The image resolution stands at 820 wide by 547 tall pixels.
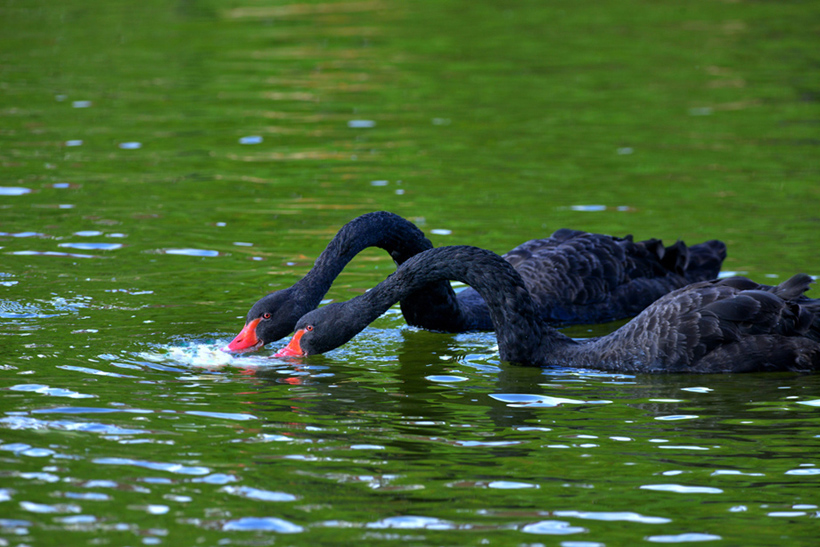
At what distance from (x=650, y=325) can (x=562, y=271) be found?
83.0 inches

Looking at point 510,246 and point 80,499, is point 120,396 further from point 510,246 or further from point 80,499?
point 510,246

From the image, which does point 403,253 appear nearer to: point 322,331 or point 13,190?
point 322,331

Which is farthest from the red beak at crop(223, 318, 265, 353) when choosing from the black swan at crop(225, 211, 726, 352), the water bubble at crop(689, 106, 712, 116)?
the water bubble at crop(689, 106, 712, 116)

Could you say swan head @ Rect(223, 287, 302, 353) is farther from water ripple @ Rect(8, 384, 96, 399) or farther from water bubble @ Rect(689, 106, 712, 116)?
water bubble @ Rect(689, 106, 712, 116)

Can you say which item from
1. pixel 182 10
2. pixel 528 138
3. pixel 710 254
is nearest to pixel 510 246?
pixel 710 254

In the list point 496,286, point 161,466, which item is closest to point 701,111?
point 496,286

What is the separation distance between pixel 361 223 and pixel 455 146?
24.6ft

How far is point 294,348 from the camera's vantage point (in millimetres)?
8570

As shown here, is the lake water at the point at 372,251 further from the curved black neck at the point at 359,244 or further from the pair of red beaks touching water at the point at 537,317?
the curved black neck at the point at 359,244

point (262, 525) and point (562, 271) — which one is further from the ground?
point (562, 271)

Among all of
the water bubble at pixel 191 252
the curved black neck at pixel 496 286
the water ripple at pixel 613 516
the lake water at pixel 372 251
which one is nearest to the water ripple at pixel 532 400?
the lake water at pixel 372 251

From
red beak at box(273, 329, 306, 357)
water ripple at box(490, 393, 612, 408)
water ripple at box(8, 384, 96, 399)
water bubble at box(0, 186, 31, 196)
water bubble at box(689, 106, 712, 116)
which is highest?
water bubble at box(689, 106, 712, 116)

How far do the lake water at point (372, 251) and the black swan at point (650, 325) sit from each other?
0.18m

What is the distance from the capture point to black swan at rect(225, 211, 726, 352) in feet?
32.2
